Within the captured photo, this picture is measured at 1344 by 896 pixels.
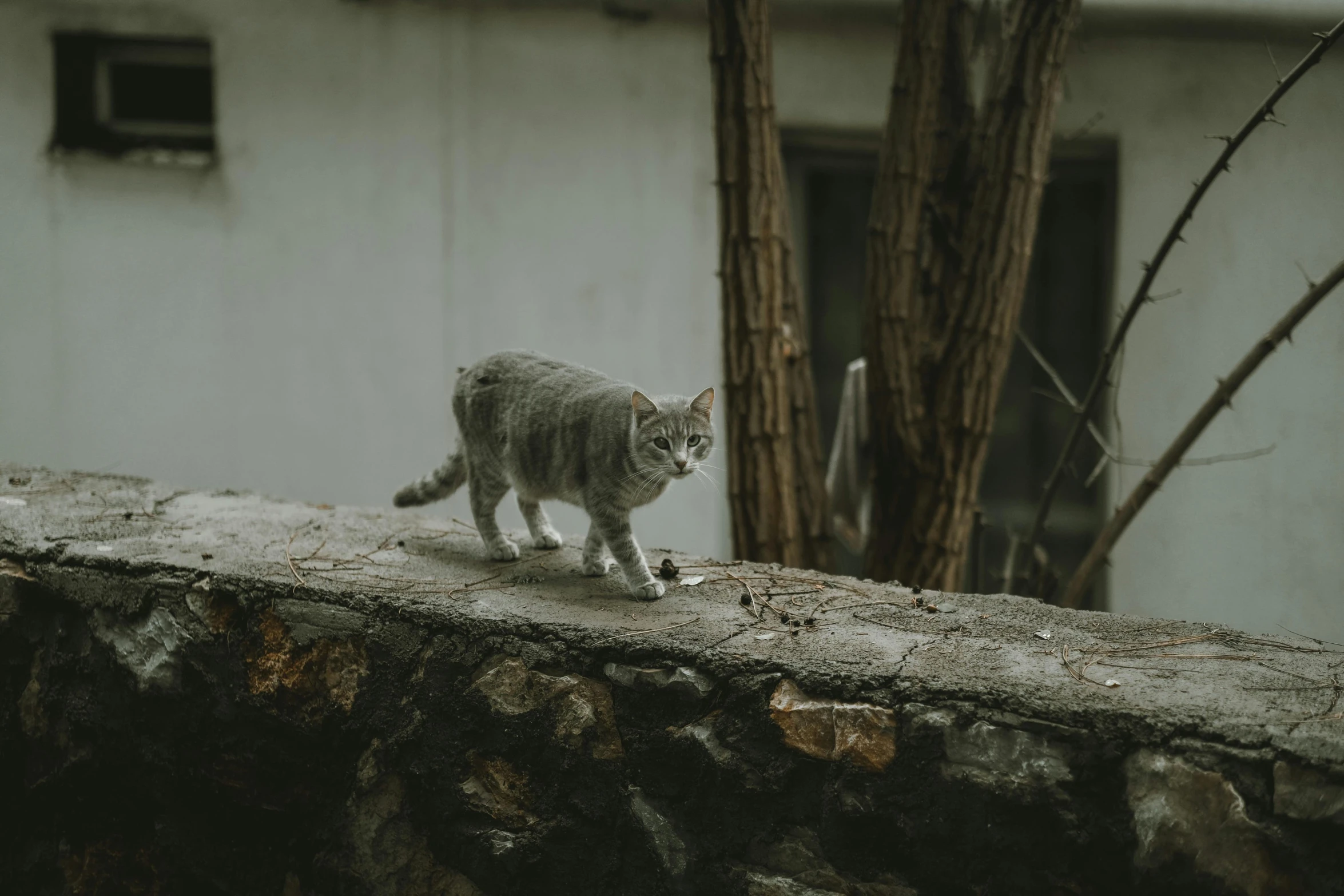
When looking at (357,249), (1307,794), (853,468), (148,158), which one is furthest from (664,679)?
(148,158)

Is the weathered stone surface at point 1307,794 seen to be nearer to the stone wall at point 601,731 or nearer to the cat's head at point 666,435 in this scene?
the stone wall at point 601,731

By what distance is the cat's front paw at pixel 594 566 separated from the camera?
2.69 m

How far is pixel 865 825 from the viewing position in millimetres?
1933

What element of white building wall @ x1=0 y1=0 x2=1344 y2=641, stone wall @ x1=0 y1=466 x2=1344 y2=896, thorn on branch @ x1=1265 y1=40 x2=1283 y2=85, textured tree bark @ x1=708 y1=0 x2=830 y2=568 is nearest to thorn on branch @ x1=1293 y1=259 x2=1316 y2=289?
thorn on branch @ x1=1265 y1=40 x2=1283 y2=85

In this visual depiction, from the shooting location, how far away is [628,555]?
249 cm

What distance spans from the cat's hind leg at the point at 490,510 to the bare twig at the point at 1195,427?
164 centimetres

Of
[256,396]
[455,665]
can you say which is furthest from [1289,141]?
[256,396]

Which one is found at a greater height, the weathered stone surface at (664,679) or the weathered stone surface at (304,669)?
the weathered stone surface at (664,679)

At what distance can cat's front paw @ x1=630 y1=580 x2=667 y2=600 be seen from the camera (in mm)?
2457

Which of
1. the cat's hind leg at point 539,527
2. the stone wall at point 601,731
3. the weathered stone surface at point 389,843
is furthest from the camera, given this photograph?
the cat's hind leg at point 539,527

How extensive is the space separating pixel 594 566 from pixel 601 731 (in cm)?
60

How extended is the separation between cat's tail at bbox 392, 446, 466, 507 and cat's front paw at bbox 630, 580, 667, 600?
0.77 meters

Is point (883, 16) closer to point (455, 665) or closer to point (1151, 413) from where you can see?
point (1151, 413)

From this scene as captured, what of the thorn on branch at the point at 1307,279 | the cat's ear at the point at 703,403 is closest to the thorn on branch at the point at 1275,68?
the thorn on branch at the point at 1307,279
